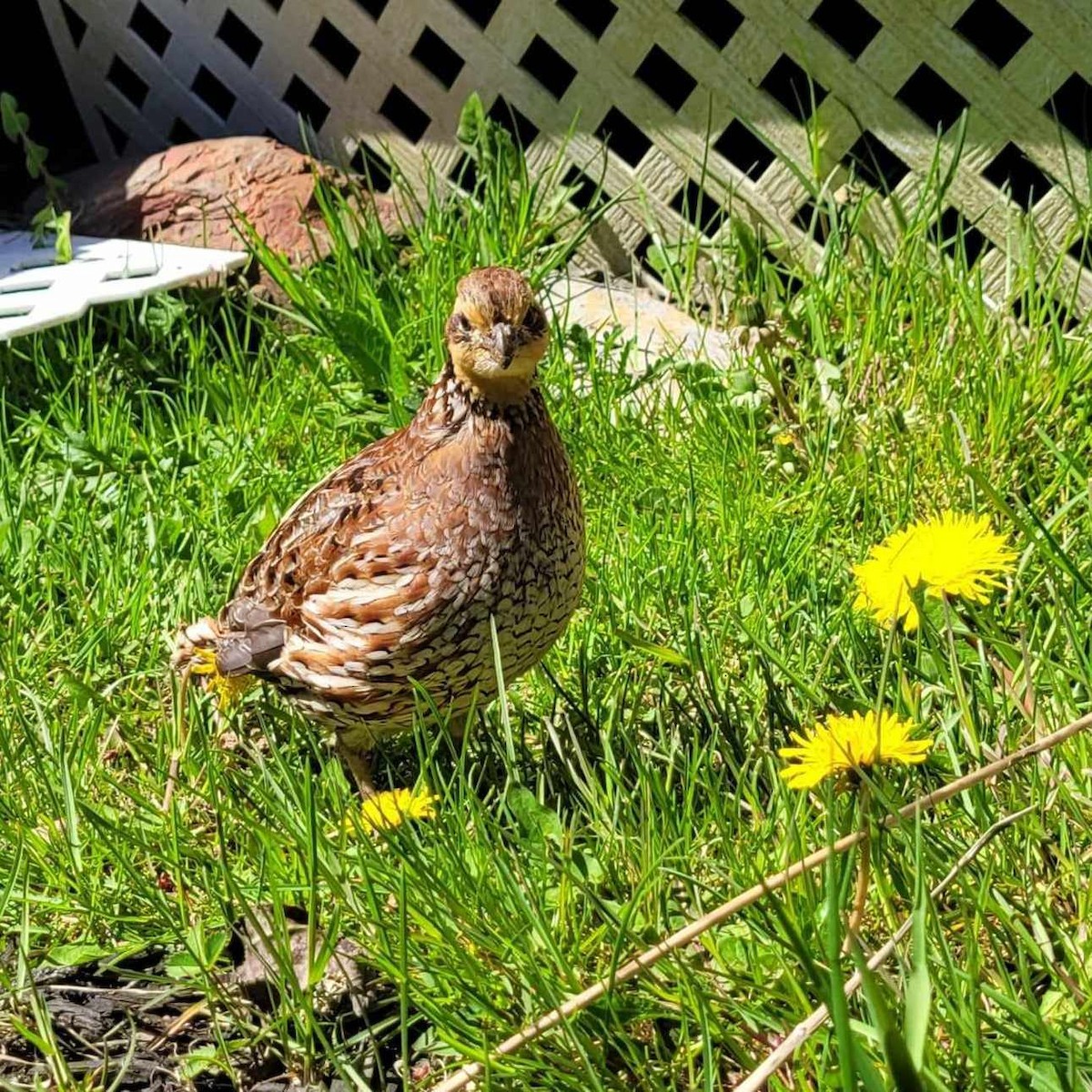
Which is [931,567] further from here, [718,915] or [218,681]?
[218,681]

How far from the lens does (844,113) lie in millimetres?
5109

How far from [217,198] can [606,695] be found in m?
3.01

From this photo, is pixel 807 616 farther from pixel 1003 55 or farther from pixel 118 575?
pixel 1003 55

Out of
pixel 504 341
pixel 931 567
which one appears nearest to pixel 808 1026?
pixel 931 567

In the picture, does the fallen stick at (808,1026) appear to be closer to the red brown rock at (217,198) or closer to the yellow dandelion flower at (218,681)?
the yellow dandelion flower at (218,681)

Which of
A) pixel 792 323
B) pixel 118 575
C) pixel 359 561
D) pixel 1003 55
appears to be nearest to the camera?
pixel 359 561

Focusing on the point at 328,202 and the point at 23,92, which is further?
the point at 23,92

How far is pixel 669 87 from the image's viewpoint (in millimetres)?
5664

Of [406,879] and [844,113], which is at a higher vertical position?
[844,113]

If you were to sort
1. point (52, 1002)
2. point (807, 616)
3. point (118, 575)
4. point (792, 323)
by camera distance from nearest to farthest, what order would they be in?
1. point (52, 1002)
2. point (807, 616)
3. point (118, 575)
4. point (792, 323)

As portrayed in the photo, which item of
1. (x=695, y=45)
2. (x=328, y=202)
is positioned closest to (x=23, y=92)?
(x=328, y=202)

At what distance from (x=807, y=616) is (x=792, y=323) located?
1.33 m

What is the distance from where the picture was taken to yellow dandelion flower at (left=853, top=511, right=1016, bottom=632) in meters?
2.50

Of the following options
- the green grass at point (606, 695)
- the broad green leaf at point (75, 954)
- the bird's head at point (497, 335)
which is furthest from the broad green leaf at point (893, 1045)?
the broad green leaf at point (75, 954)
